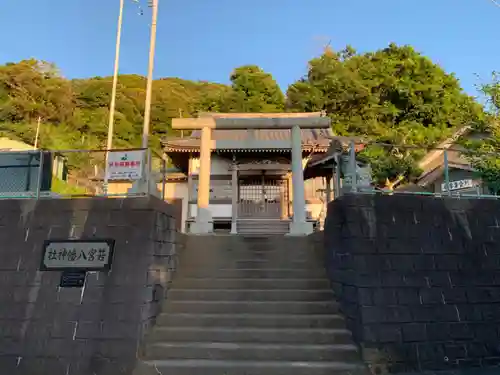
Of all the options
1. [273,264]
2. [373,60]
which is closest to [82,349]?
[273,264]

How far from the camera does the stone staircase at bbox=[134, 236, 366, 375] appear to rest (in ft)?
14.6

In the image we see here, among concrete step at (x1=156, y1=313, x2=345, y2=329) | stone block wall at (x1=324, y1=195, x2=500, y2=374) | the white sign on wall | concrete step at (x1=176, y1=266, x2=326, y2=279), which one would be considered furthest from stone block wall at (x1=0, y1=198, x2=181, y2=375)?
the white sign on wall

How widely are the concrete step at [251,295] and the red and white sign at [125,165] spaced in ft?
6.53

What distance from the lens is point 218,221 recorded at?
14438mm

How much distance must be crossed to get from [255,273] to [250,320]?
1165 mm

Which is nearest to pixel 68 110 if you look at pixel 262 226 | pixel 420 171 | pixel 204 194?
pixel 262 226

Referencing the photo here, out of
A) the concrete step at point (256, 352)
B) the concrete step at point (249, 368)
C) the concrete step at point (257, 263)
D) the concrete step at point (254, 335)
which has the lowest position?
the concrete step at point (249, 368)

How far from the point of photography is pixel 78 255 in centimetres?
503

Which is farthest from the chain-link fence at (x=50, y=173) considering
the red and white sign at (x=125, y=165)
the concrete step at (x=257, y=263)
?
the concrete step at (x=257, y=263)

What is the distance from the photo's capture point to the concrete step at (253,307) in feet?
17.6

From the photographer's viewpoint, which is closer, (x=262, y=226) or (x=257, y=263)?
(x=257, y=263)

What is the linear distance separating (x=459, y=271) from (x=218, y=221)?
403 inches

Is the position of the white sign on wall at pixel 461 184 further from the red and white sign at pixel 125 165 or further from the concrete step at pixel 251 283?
the red and white sign at pixel 125 165

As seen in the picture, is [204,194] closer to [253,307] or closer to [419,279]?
[253,307]
